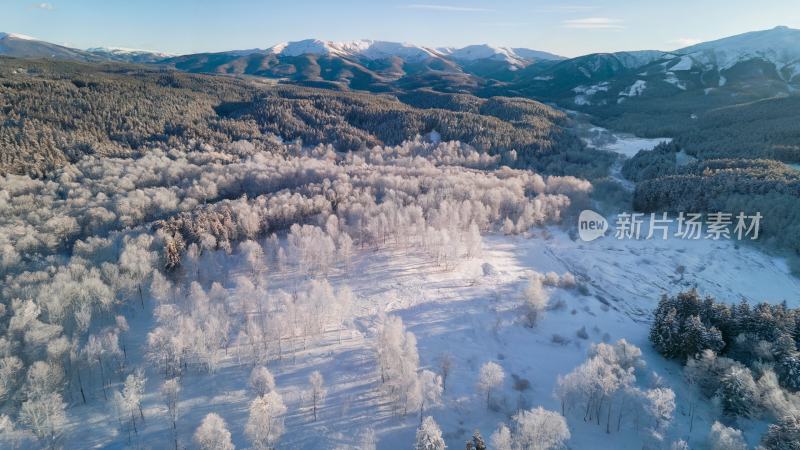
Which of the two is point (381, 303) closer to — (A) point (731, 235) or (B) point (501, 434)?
(B) point (501, 434)

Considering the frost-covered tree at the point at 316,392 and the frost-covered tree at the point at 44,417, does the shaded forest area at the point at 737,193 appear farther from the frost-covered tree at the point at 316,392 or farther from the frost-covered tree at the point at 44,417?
the frost-covered tree at the point at 44,417

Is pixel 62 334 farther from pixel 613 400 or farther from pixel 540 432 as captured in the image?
pixel 613 400

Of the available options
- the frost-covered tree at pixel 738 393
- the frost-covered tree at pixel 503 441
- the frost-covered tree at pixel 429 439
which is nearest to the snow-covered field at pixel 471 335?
the frost-covered tree at pixel 738 393

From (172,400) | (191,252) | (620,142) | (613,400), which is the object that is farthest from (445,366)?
(620,142)

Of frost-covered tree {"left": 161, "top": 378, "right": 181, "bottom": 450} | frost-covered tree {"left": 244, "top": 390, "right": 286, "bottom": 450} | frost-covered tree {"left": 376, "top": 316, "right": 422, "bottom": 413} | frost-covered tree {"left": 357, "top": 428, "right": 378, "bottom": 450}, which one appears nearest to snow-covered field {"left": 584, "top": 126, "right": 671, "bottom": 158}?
→ frost-covered tree {"left": 376, "top": 316, "right": 422, "bottom": 413}

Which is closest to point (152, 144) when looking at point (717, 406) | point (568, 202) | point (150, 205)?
point (150, 205)

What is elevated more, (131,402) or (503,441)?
(131,402)
